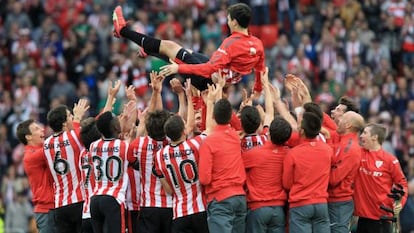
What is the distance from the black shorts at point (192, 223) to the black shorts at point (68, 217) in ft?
5.17

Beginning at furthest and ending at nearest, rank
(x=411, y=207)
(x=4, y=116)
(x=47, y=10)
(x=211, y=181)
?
(x=47, y=10)
(x=4, y=116)
(x=411, y=207)
(x=211, y=181)

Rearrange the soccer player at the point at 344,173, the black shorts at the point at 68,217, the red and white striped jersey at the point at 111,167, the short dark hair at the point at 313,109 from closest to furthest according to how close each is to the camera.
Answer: the short dark hair at the point at 313,109, the red and white striped jersey at the point at 111,167, the soccer player at the point at 344,173, the black shorts at the point at 68,217

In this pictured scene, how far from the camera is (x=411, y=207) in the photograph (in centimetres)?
1925

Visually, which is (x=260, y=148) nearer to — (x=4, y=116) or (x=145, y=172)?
(x=145, y=172)

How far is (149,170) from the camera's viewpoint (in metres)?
15.4

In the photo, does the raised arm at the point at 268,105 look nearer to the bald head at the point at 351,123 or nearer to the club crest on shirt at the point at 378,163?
the bald head at the point at 351,123

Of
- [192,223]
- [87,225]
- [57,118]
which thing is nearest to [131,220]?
[87,225]

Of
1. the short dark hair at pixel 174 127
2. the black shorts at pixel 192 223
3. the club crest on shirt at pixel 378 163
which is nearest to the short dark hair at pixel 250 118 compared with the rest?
the short dark hair at pixel 174 127

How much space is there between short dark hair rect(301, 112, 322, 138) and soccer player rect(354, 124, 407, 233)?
1236mm

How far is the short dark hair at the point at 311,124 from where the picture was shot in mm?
14883

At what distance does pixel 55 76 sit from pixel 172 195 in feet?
41.6

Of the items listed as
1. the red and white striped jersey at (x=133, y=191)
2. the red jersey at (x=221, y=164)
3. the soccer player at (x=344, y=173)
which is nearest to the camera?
the red jersey at (x=221, y=164)

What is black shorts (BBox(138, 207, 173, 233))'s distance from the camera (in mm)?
15359

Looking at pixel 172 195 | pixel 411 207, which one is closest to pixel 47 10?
pixel 411 207
